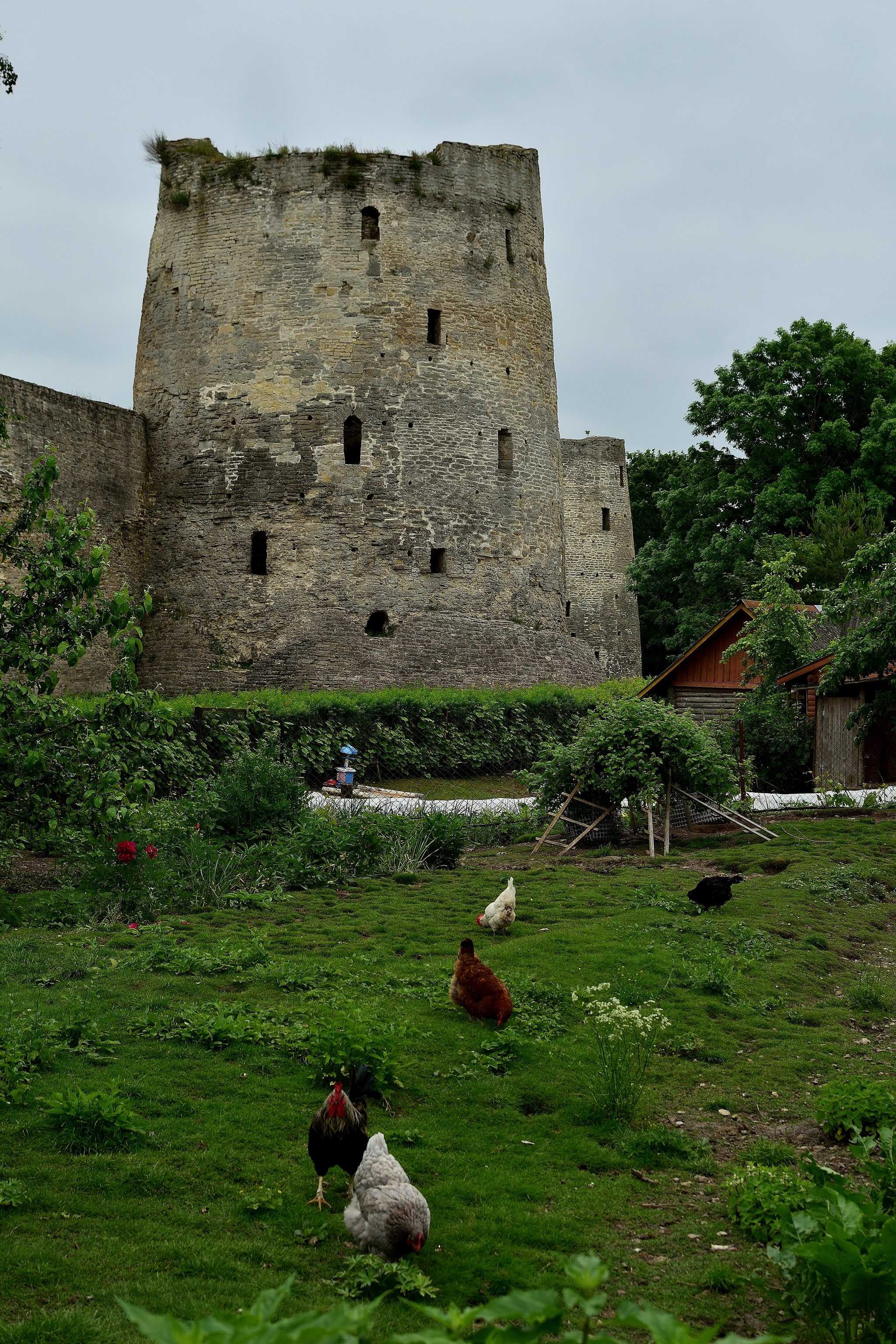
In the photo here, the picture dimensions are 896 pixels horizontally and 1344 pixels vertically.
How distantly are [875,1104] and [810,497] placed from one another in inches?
1093


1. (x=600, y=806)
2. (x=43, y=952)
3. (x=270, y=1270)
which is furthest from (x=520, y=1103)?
(x=600, y=806)

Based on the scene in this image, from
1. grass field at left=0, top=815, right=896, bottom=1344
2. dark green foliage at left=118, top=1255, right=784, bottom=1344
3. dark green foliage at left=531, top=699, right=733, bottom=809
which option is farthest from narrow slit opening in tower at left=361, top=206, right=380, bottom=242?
dark green foliage at left=118, top=1255, right=784, bottom=1344

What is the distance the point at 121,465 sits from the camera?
24.4m

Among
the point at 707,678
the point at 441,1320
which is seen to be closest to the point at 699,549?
the point at 707,678

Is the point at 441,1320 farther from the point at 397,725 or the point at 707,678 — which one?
the point at 707,678

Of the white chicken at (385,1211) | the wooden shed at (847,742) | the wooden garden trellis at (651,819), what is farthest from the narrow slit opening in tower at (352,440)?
the white chicken at (385,1211)

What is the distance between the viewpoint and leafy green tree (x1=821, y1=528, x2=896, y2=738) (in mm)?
14664

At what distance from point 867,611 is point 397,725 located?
8.14 m

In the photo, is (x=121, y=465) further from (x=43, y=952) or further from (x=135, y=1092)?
(x=135, y=1092)

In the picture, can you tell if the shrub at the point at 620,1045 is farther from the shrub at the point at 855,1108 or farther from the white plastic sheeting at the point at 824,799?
the white plastic sheeting at the point at 824,799

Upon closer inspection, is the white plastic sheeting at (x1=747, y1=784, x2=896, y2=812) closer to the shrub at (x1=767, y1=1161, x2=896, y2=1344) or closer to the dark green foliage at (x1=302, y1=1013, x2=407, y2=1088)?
the dark green foliage at (x1=302, y1=1013, x2=407, y2=1088)

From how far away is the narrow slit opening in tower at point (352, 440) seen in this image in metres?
24.8

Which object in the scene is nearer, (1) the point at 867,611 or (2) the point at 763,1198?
(2) the point at 763,1198

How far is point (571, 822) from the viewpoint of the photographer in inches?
579
